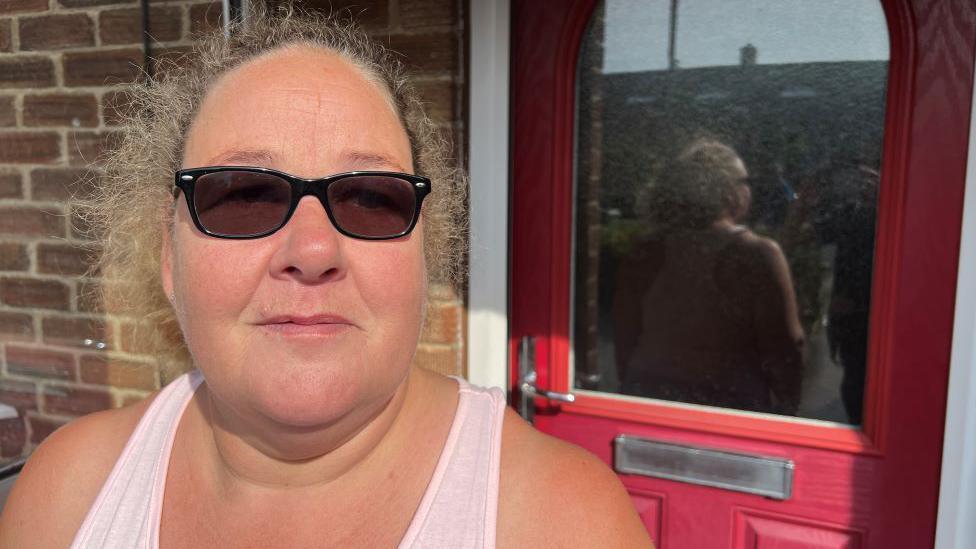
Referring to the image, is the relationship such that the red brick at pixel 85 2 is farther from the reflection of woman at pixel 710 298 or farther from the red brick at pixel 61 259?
the reflection of woman at pixel 710 298

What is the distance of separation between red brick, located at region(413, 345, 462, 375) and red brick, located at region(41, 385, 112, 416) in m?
1.02

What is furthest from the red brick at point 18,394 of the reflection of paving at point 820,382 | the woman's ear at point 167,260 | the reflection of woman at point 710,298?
the reflection of paving at point 820,382

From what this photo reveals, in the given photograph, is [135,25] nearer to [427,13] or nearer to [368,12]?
[368,12]

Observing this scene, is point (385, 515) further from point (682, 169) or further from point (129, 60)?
point (129, 60)

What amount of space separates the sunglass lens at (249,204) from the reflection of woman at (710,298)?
1.42 metres

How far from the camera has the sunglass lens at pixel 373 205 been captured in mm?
941

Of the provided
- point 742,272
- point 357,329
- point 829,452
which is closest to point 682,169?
point 742,272

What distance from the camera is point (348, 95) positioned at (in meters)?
1.00

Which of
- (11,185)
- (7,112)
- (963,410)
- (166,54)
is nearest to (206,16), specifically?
(166,54)

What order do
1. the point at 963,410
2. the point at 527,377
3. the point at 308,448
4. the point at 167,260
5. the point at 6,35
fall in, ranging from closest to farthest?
the point at 308,448
the point at 167,260
the point at 963,410
the point at 6,35
the point at 527,377

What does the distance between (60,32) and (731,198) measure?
2.08m

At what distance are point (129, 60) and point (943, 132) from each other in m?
2.33

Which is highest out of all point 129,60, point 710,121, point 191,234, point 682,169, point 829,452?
point 129,60

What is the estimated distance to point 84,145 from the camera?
200 centimetres
